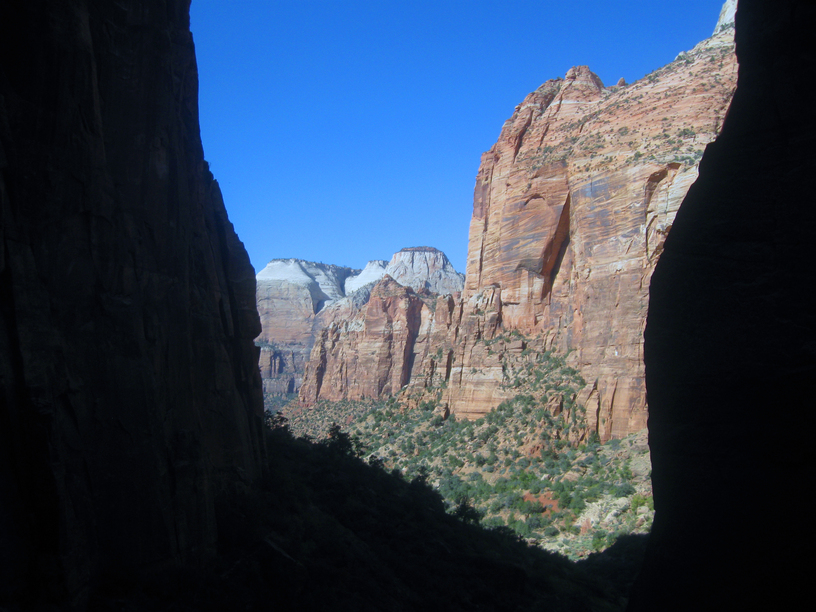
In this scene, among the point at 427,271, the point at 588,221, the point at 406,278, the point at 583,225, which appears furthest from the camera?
the point at 427,271

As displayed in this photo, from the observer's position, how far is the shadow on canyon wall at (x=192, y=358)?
762 cm

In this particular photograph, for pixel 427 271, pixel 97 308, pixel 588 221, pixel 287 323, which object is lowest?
pixel 97 308

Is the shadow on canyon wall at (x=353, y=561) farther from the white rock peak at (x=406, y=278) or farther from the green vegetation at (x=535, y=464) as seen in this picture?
the white rock peak at (x=406, y=278)

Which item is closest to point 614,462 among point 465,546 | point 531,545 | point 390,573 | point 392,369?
point 531,545

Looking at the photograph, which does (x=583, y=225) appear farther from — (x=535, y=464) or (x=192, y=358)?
(x=192, y=358)

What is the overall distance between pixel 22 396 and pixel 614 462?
106ft

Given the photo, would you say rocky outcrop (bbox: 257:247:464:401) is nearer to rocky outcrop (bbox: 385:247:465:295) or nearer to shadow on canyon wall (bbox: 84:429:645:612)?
rocky outcrop (bbox: 385:247:465:295)

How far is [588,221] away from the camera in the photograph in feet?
139

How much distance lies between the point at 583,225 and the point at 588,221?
496 mm

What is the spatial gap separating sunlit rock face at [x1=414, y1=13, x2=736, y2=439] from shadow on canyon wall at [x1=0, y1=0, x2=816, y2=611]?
24.0 metres

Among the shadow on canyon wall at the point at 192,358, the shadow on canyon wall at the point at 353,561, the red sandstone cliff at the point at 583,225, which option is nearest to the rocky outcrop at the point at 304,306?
the red sandstone cliff at the point at 583,225

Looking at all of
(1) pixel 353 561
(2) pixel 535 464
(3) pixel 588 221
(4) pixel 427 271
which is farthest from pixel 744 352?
(4) pixel 427 271

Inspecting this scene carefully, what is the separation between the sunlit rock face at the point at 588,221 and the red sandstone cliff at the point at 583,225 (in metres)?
0.09

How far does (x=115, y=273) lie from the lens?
38.9 ft
